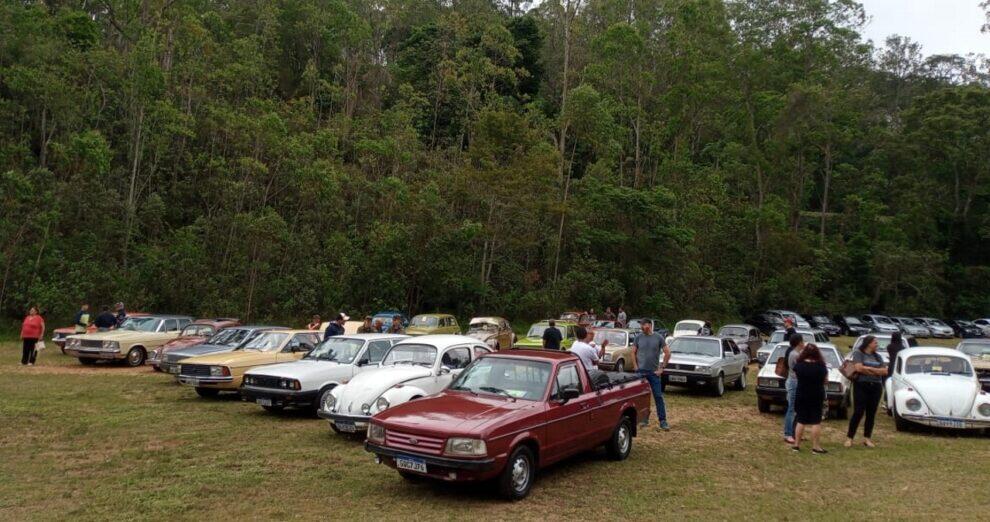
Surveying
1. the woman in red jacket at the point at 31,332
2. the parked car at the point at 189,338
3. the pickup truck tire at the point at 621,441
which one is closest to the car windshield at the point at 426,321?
the parked car at the point at 189,338

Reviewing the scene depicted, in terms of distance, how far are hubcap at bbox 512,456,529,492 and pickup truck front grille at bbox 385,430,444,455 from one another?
0.88 meters

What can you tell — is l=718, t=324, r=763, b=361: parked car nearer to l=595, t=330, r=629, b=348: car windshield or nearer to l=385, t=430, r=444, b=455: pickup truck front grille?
l=595, t=330, r=629, b=348: car windshield

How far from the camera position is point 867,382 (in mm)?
10141

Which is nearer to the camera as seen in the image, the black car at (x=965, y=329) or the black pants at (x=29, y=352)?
the black pants at (x=29, y=352)

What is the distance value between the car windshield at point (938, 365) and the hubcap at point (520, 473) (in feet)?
30.6

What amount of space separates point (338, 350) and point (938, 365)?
1115 cm

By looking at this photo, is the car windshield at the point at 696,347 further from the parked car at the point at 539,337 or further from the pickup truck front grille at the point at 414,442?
the pickup truck front grille at the point at 414,442

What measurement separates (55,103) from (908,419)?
36.2 meters

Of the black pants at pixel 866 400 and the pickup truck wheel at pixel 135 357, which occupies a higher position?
the black pants at pixel 866 400

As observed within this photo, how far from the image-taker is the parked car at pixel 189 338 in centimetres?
1750

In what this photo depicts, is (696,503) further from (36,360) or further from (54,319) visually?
(54,319)

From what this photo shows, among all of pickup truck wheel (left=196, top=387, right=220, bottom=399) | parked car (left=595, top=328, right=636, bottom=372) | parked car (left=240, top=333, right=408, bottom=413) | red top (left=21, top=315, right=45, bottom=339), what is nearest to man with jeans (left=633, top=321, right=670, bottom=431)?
parked car (left=240, top=333, right=408, bottom=413)

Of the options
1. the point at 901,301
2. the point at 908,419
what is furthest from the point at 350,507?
the point at 901,301

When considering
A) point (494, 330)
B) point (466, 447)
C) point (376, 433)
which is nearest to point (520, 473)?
point (466, 447)
